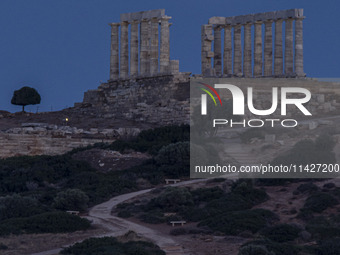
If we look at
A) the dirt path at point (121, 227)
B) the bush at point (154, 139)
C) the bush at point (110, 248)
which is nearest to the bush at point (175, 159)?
the bush at point (154, 139)

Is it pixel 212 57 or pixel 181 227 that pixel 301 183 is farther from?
pixel 212 57

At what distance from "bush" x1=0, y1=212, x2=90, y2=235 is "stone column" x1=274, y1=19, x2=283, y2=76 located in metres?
41.2

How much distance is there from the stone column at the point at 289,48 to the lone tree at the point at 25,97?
2469cm

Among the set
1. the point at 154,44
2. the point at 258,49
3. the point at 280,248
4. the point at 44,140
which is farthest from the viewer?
the point at 258,49

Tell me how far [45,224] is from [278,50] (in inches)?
1702

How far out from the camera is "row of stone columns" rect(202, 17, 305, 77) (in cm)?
6988

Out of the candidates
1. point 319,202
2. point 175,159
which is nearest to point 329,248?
point 319,202

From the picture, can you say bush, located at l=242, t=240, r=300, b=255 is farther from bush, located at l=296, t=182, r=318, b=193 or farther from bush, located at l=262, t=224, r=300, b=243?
bush, located at l=296, t=182, r=318, b=193

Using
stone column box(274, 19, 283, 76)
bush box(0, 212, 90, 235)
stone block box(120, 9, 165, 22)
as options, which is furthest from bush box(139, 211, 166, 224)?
stone column box(274, 19, 283, 76)

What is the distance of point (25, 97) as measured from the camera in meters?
78.4

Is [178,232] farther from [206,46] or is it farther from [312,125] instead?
[206,46]

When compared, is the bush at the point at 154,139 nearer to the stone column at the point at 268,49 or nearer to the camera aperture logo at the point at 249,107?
the camera aperture logo at the point at 249,107

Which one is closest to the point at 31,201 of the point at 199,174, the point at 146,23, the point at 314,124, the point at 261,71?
the point at 199,174

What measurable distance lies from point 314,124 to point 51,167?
17589mm
